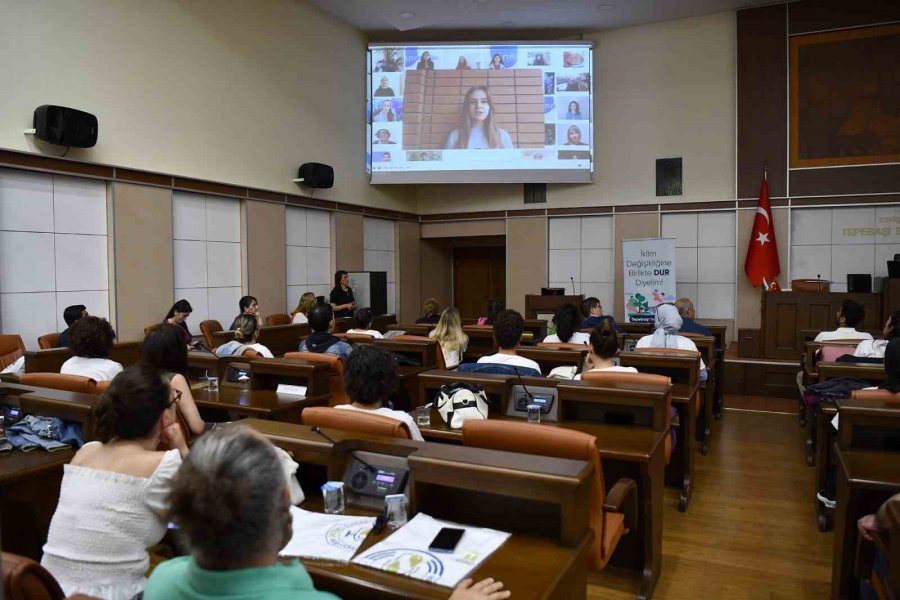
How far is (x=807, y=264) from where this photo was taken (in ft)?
31.6

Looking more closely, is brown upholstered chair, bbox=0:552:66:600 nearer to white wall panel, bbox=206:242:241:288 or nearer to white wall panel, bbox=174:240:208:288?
white wall panel, bbox=174:240:208:288

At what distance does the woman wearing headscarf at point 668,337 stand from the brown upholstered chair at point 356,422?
3214 mm

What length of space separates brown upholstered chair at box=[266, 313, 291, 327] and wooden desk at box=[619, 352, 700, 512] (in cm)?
548

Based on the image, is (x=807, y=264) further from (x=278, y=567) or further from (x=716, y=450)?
(x=278, y=567)

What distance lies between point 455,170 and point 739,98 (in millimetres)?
4475

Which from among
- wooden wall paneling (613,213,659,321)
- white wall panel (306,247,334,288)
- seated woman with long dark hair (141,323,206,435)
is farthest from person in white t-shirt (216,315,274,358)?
wooden wall paneling (613,213,659,321)

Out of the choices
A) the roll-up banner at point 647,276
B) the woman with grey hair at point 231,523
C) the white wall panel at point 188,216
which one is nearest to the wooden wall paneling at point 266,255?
the white wall panel at point 188,216

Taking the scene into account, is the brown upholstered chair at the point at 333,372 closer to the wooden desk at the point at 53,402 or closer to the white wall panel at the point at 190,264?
the wooden desk at the point at 53,402

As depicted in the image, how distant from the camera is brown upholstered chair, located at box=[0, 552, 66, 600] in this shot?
1316 mm

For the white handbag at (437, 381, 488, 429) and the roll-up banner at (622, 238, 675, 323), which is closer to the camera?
the white handbag at (437, 381, 488, 429)

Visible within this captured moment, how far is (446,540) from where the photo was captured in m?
1.74

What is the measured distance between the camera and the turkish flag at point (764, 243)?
9.51m

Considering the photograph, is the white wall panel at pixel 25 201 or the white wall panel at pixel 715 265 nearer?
the white wall panel at pixel 25 201

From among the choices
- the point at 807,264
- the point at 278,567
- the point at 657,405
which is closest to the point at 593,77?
the point at 807,264
